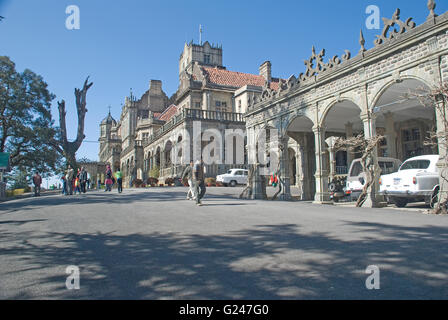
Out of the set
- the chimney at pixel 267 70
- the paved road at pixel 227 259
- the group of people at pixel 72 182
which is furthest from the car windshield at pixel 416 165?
the chimney at pixel 267 70

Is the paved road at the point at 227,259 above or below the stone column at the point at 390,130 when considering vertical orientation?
below

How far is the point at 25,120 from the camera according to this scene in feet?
104

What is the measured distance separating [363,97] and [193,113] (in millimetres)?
20862

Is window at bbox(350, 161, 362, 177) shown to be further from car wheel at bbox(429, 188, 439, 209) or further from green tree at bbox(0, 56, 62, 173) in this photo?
green tree at bbox(0, 56, 62, 173)

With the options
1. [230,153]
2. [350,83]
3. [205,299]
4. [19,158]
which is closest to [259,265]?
[205,299]

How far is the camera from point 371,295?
322 centimetres

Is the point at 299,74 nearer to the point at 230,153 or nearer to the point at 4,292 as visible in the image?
the point at 4,292

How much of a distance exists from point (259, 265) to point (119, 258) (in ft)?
6.61

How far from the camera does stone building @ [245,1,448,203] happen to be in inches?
405

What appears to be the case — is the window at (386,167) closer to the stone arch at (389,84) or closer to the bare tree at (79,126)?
the stone arch at (389,84)

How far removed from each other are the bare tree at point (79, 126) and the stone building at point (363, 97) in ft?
61.9

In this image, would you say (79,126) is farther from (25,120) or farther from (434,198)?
(434,198)

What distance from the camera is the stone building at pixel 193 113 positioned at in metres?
31.7

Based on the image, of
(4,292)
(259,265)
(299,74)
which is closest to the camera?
(4,292)
